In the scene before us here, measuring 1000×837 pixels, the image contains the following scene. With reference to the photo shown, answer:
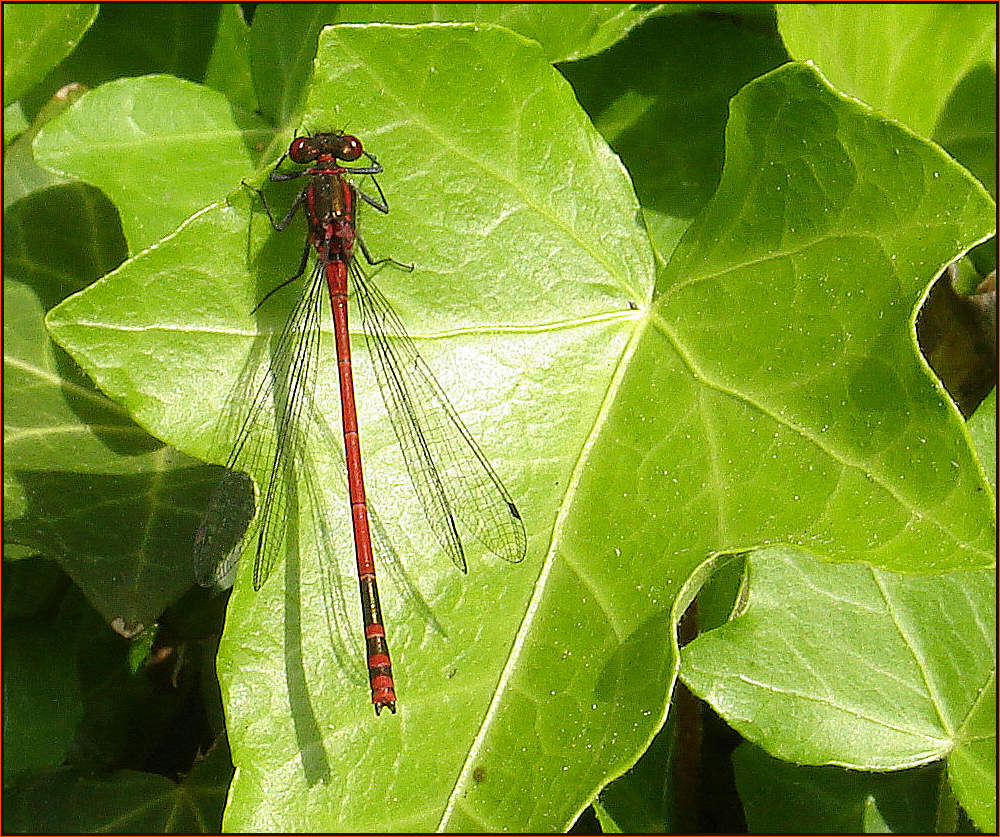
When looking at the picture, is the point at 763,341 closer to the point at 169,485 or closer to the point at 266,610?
the point at 266,610

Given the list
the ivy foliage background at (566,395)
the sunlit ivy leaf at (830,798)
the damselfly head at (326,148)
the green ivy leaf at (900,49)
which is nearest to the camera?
the ivy foliage background at (566,395)

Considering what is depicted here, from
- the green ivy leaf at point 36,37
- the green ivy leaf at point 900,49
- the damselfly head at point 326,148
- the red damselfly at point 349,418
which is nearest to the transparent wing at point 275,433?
the red damselfly at point 349,418

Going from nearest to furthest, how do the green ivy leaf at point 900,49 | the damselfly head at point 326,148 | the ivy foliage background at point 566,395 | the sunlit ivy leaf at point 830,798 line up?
the ivy foliage background at point 566,395, the damselfly head at point 326,148, the green ivy leaf at point 900,49, the sunlit ivy leaf at point 830,798

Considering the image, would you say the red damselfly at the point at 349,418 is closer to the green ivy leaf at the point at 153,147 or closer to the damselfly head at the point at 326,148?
the damselfly head at the point at 326,148

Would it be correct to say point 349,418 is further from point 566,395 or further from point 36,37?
point 36,37

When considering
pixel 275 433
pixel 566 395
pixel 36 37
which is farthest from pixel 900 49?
pixel 36 37

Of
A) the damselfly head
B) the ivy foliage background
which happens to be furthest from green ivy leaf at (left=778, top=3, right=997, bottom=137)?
the damselfly head

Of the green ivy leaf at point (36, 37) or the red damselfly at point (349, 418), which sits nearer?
the red damselfly at point (349, 418)
